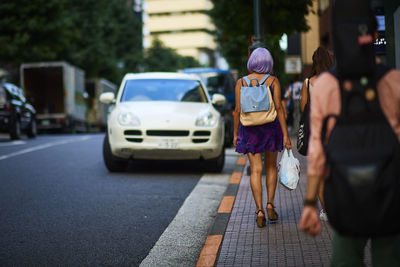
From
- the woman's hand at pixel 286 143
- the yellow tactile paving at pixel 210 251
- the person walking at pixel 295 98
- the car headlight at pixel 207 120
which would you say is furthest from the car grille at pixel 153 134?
the person walking at pixel 295 98

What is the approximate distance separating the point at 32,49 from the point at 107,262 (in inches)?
1382

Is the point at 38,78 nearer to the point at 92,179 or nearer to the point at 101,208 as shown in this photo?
the point at 92,179

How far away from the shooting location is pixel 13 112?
21.1 m

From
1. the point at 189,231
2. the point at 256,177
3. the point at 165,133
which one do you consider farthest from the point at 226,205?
the point at 165,133

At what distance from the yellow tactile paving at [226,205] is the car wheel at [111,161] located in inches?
132

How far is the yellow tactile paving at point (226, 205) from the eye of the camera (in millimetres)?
7226

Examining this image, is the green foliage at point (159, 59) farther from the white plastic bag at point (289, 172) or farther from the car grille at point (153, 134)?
the white plastic bag at point (289, 172)

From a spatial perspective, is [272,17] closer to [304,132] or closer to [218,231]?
[304,132]

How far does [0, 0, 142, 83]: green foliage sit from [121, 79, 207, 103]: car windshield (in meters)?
27.2

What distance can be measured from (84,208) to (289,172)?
110 inches

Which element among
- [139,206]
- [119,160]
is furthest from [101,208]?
[119,160]

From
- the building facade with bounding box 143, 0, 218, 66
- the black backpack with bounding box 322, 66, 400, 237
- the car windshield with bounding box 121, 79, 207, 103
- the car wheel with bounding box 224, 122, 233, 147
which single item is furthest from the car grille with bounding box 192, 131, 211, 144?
the building facade with bounding box 143, 0, 218, 66

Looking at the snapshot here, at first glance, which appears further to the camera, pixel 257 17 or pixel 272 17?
pixel 272 17

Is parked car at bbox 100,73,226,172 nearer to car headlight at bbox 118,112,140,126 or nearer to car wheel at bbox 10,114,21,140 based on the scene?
car headlight at bbox 118,112,140,126
